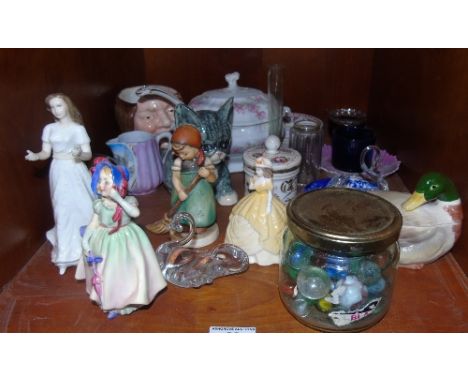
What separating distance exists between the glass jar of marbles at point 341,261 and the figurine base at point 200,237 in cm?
24

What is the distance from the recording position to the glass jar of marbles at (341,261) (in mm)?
729

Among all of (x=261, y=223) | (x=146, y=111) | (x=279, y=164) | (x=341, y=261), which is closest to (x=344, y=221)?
(x=341, y=261)

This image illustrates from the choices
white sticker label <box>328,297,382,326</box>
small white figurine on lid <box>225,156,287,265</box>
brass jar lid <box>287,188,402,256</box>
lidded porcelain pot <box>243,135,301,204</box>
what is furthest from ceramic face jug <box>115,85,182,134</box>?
white sticker label <box>328,297,382,326</box>

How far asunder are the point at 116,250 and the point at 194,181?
244mm

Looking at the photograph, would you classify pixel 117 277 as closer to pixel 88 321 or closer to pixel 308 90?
pixel 88 321

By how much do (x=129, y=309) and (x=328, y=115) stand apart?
99 cm

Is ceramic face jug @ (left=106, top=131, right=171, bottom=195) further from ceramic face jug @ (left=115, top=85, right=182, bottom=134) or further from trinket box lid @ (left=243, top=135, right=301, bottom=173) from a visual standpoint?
trinket box lid @ (left=243, top=135, right=301, bottom=173)

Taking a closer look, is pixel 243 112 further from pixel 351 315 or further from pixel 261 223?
pixel 351 315

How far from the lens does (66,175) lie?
2.93 ft

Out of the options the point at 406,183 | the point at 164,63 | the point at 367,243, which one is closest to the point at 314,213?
the point at 367,243

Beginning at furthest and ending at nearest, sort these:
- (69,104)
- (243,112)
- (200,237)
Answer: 1. (243,112)
2. (200,237)
3. (69,104)

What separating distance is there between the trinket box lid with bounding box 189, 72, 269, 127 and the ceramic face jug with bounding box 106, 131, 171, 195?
0.14 meters

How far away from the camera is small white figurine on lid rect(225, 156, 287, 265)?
0.93 metres

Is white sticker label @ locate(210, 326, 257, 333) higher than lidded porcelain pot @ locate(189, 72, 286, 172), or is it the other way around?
lidded porcelain pot @ locate(189, 72, 286, 172)
